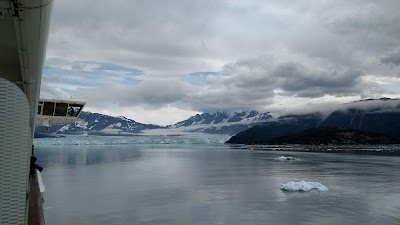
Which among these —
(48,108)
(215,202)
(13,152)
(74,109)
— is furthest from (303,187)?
(13,152)

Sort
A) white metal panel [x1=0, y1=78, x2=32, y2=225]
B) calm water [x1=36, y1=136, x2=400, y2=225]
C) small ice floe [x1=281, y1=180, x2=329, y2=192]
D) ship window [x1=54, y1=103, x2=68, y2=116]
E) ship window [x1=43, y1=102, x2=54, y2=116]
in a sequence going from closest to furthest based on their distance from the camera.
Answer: white metal panel [x1=0, y1=78, x2=32, y2=225] → ship window [x1=43, y1=102, x2=54, y2=116] → ship window [x1=54, y1=103, x2=68, y2=116] → calm water [x1=36, y1=136, x2=400, y2=225] → small ice floe [x1=281, y1=180, x2=329, y2=192]

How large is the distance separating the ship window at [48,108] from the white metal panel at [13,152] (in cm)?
1967

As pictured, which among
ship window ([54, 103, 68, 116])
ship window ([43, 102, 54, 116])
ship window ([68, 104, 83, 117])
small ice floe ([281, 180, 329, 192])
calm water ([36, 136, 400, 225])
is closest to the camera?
ship window ([43, 102, 54, 116])

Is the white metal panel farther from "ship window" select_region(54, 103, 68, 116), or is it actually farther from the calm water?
the calm water

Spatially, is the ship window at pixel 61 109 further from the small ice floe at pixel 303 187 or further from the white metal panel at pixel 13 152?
the small ice floe at pixel 303 187

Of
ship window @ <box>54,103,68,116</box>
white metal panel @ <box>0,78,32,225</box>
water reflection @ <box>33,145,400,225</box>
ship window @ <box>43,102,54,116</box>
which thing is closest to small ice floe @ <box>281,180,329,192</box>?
water reflection @ <box>33,145,400,225</box>

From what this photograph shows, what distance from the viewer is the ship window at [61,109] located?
23728 millimetres

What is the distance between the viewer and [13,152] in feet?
14.9

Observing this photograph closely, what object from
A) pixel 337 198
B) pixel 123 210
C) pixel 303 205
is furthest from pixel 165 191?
pixel 337 198

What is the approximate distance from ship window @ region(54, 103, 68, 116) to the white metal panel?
795 inches

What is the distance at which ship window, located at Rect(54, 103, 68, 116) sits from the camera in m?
23.7

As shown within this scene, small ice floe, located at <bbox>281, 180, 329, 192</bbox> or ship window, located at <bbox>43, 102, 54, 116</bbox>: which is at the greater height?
ship window, located at <bbox>43, 102, 54, 116</bbox>

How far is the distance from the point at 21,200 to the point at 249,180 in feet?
184

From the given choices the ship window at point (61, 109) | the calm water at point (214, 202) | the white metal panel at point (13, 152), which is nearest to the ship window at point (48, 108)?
the ship window at point (61, 109)
